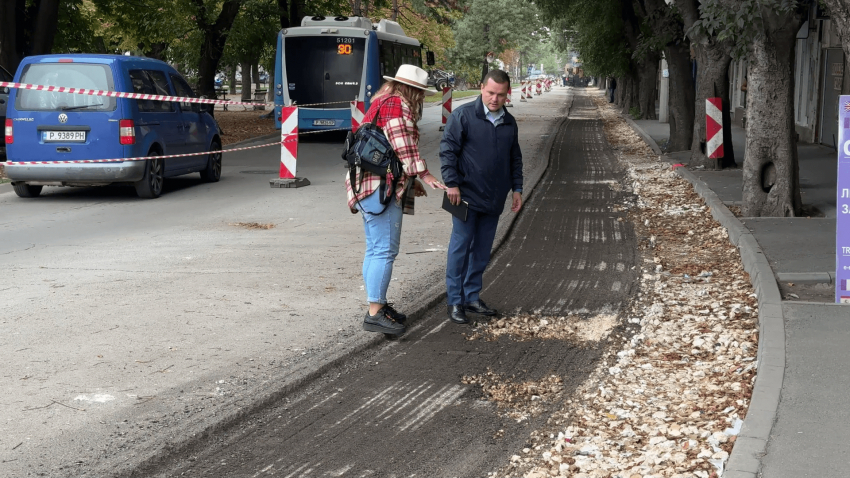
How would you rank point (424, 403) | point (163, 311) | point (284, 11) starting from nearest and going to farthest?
point (424, 403)
point (163, 311)
point (284, 11)

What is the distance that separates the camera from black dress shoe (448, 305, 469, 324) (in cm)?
739

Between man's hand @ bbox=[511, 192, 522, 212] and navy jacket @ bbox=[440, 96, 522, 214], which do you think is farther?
man's hand @ bbox=[511, 192, 522, 212]

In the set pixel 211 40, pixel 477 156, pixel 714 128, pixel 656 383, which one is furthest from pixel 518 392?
pixel 211 40

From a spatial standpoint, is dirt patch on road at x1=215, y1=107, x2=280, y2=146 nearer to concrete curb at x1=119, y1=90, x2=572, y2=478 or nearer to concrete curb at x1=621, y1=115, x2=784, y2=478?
concrete curb at x1=621, y1=115, x2=784, y2=478

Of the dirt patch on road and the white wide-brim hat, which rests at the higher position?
the white wide-brim hat

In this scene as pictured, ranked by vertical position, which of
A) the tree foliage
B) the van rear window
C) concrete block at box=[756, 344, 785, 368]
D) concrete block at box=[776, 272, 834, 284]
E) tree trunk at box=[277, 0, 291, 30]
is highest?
tree trunk at box=[277, 0, 291, 30]

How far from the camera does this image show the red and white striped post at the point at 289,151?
15.8 metres

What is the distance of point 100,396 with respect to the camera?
5.52 meters

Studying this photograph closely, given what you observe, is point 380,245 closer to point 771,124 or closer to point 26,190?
point 771,124

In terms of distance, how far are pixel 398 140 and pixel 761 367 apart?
2.72m

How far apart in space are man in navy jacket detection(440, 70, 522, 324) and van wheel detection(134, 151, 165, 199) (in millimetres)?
7927

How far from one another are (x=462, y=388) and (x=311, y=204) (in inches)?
340

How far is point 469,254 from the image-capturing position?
773 cm

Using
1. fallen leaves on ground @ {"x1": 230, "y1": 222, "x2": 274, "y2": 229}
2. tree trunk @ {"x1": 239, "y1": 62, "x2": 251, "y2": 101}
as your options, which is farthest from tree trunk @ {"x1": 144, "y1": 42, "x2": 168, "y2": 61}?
fallen leaves on ground @ {"x1": 230, "y1": 222, "x2": 274, "y2": 229}
